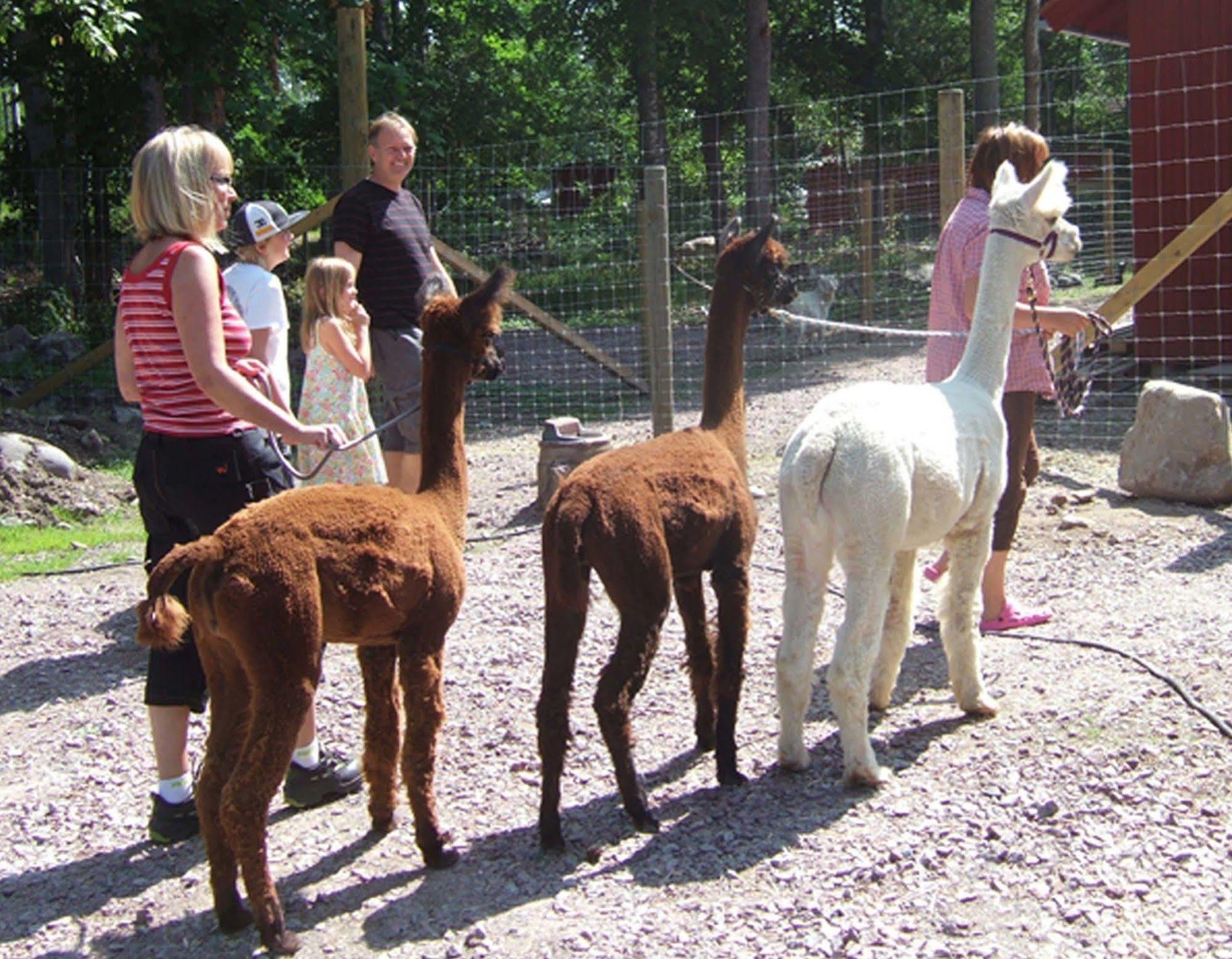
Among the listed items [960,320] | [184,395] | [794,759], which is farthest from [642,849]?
[960,320]

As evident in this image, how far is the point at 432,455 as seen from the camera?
12.8 ft

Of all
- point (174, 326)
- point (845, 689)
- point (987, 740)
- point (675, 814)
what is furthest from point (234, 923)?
point (987, 740)

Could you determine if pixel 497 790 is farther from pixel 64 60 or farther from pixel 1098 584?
pixel 64 60

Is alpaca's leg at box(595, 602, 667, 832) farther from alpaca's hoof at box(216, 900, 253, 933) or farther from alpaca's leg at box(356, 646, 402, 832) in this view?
alpaca's hoof at box(216, 900, 253, 933)

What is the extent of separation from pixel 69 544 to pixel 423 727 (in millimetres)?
5465

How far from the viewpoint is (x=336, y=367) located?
535 cm

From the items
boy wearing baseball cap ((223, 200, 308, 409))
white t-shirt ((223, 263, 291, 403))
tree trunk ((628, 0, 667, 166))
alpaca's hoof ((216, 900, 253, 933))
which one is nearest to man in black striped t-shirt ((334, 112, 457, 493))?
boy wearing baseball cap ((223, 200, 308, 409))

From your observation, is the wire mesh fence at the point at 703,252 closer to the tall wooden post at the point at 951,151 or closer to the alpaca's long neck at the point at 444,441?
the tall wooden post at the point at 951,151

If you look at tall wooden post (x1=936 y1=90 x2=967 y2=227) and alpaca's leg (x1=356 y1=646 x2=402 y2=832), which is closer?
alpaca's leg (x1=356 y1=646 x2=402 y2=832)

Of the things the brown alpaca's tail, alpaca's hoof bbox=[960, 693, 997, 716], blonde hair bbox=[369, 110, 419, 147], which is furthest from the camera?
blonde hair bbox=[369, 110, 419, 147]

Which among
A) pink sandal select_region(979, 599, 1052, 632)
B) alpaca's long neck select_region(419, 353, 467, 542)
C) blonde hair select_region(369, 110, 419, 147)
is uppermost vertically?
blonde hair select_region(369, 110, 419, 147)

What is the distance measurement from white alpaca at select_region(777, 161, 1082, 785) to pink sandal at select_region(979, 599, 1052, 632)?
97 centimetres

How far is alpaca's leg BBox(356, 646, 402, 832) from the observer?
377 centimetres

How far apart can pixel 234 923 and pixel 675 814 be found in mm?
1338
